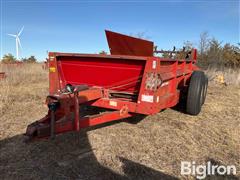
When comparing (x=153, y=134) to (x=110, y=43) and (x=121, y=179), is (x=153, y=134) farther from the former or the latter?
(x=110, y=43)

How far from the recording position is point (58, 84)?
14.2 feet

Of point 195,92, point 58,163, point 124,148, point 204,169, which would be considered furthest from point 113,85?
point 204,169

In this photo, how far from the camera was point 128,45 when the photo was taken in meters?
4.93

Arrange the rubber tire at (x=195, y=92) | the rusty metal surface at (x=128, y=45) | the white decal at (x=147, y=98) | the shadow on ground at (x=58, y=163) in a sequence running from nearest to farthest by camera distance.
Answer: the shadow on ground at (x=58, y=163) → the white decal at (x=147, y=98) → the rusty metal surface at (x=128, y=45) → the rubber tire at (x=195, y=92)

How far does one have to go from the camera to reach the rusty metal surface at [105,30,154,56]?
4.71 m

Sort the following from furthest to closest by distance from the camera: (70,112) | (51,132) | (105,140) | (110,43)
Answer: (110,43) < (105,140) < (70,112) < (51,132)

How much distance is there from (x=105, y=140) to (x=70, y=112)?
3.56ft

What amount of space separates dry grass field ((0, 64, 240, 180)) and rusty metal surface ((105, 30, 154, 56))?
4.43 feet

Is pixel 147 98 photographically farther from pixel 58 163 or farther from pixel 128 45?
pixel 128 45

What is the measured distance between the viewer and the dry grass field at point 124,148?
9.75 feet

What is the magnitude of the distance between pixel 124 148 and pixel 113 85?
1.06 metres

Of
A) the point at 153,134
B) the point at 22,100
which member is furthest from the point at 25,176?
the point at 22,100

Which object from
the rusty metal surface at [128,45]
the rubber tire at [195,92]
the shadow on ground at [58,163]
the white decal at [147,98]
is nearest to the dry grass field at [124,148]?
the shadow on ground at [58,163]

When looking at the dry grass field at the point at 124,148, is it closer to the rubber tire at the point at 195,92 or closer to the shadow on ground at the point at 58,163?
the shadow on ground at the point at 58,163
